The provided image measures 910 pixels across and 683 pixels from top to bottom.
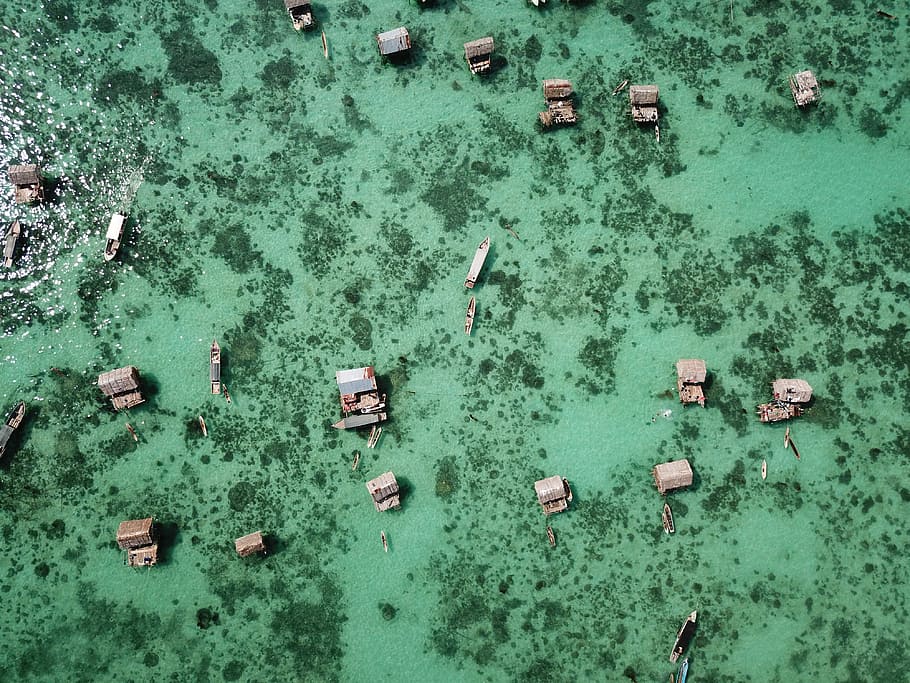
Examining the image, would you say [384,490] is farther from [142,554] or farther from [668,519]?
[668,519]

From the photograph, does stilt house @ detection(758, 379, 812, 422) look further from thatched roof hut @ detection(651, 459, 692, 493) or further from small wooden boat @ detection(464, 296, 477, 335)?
small wooden boat @ detection(464, 296, 477, 335)

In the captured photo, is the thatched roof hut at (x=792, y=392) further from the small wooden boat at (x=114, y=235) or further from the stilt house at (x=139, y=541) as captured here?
the small wooden boat at (x=114, y=235)

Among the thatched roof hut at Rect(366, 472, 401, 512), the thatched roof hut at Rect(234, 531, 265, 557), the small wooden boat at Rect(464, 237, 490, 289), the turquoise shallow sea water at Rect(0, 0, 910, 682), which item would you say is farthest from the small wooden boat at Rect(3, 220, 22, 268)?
the small wooden boat at Rect(464, 237, 490, 289)

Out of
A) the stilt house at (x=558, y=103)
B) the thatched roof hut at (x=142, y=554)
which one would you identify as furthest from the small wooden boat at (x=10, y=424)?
the stilt house at (x=558, y=103)

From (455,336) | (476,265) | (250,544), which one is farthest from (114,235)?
(476,265)

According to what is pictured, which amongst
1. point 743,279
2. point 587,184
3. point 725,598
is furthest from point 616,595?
point 587,184

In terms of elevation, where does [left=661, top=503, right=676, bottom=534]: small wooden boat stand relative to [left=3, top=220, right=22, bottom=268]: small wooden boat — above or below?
below
